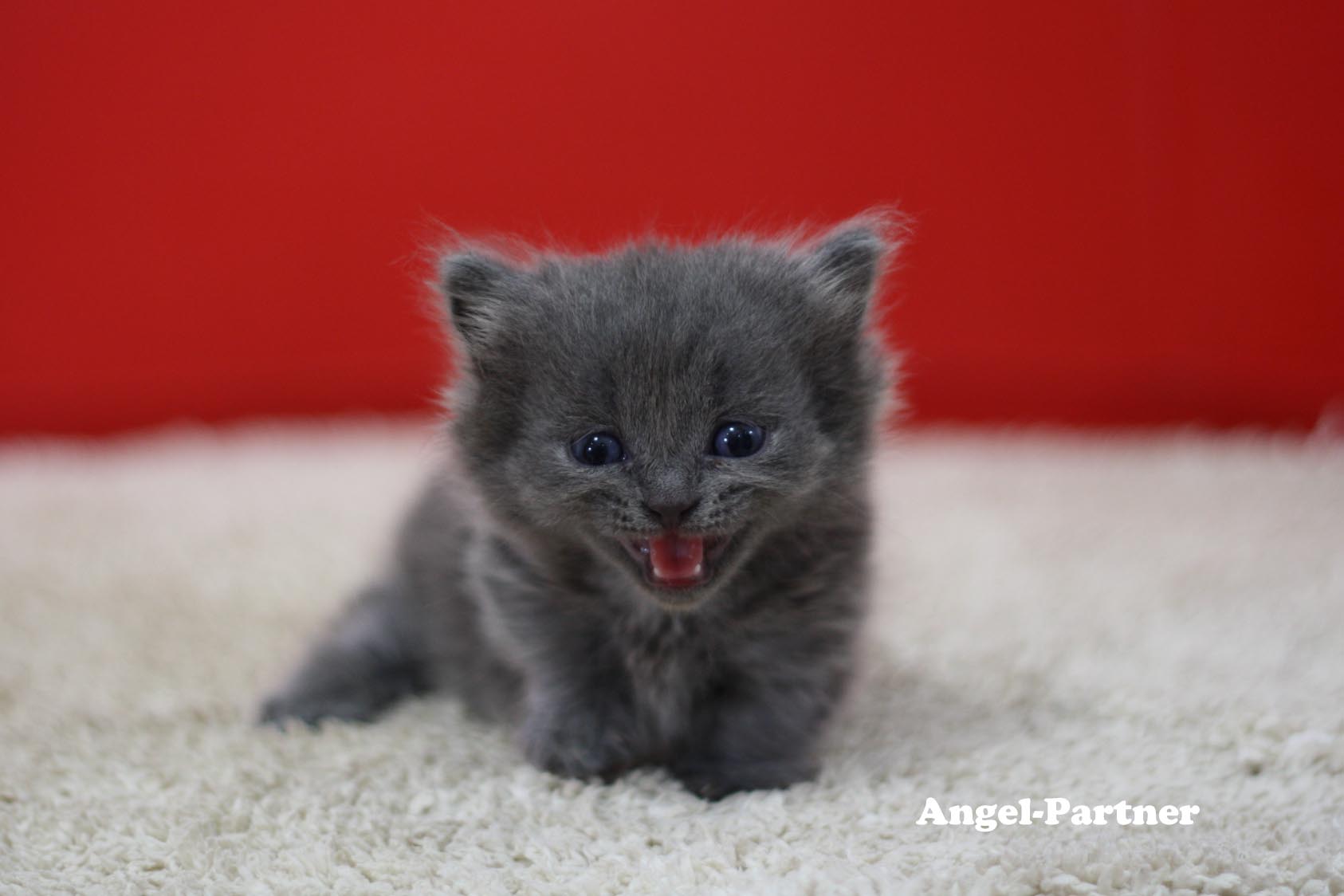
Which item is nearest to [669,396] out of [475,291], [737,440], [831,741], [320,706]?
[737,440]

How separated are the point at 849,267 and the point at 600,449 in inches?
15.0

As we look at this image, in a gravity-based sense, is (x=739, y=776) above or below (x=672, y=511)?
below

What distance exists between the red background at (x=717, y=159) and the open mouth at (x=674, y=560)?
5.70 ft

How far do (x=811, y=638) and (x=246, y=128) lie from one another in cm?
236

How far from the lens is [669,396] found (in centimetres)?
129

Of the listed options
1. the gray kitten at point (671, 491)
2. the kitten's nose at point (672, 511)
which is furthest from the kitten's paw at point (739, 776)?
the kitten's nose at point (672, 511)

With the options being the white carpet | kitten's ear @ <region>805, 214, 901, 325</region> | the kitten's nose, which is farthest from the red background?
the kitten's nose

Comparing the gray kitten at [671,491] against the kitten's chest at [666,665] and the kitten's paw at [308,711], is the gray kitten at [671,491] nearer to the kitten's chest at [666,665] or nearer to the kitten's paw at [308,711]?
the kitten's chest at [666,665]

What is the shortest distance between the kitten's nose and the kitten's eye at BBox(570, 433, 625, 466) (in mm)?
77

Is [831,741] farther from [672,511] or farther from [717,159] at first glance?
[717,159]

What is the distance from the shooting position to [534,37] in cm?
308

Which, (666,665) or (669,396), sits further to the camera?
(666,665)

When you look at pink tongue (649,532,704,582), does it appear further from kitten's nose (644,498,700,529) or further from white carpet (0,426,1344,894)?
white carpet (0,426,1344,894)

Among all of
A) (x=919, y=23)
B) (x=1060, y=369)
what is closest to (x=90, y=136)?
(x=919, y=23)
